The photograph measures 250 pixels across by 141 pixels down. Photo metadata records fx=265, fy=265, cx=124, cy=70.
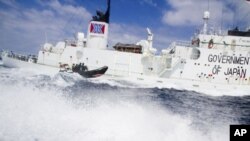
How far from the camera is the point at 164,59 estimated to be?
30.8 m

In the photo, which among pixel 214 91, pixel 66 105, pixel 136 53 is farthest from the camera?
pixel 136 53

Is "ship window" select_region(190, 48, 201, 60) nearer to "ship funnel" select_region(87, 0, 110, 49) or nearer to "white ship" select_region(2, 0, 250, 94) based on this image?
"white ship" select_region(2, 0, 250, 94)

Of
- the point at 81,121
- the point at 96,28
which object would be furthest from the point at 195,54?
the point at 81,121

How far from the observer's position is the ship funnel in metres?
32.2

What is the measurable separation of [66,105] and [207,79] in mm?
21400

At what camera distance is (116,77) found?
2953 centimetres

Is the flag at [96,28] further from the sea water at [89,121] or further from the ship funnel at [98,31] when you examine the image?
the sea water at [89,121]

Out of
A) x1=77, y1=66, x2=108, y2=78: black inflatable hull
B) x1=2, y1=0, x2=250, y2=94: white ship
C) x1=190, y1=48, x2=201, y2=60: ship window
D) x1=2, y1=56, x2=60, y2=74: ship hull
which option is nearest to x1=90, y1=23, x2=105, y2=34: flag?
x1=2, y1=0, x2=250, y2=94: white ship

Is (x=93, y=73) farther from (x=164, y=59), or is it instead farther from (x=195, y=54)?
(x=195, y=54)

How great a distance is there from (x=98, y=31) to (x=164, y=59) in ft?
28.6

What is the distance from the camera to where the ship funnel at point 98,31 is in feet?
105

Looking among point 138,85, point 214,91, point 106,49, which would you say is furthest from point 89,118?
point 106,49

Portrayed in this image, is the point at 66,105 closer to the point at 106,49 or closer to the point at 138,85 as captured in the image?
the point at 138,85

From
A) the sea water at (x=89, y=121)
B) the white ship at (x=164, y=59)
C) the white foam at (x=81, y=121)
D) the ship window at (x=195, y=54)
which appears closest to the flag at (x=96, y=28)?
the white ship at (x=164, y=59)
